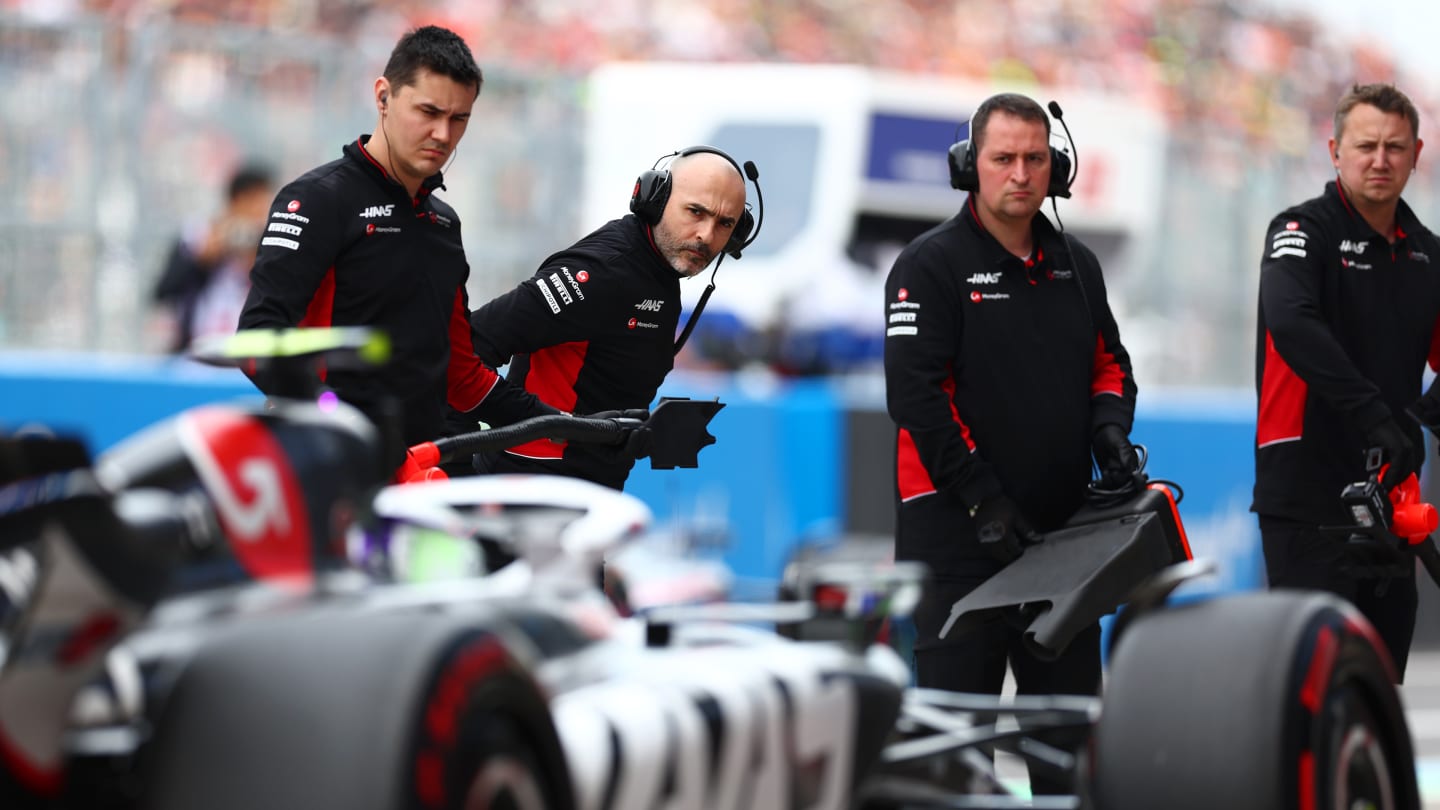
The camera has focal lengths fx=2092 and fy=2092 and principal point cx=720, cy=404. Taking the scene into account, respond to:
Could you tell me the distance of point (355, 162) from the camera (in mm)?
4613

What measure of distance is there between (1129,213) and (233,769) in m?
15.2

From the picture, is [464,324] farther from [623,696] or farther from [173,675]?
[173,675]

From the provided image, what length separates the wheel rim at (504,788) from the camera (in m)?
2.23

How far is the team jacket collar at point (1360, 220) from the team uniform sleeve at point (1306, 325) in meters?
0.11

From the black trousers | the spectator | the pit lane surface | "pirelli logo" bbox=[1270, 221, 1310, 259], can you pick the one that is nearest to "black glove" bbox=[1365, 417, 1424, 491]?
the black trousers

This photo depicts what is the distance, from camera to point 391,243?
4570 mm

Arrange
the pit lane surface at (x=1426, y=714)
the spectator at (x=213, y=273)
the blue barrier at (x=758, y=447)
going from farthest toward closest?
1. the spectator at (x=213, y=273)
2. the blue barrier at (x=758, y=447)
3. the pit lane surface at (x=1426, y=714)

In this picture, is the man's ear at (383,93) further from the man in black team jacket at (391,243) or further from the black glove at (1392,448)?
the black glove at (1392,448)

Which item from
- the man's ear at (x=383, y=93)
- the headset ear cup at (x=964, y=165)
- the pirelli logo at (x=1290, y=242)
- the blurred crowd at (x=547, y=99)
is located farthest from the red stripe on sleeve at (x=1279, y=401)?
the blurred crowd at (x=547, y=99)

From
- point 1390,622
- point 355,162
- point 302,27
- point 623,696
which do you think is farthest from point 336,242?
point 302,27

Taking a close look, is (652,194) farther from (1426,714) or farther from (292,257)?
(1426,714)

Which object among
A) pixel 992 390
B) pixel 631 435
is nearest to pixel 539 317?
pixel 631 435

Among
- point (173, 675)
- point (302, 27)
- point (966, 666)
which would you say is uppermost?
point (302, 27)

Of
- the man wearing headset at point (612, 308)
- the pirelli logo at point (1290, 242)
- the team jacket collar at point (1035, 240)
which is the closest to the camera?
the team jacket collar at point (1035, 240)
